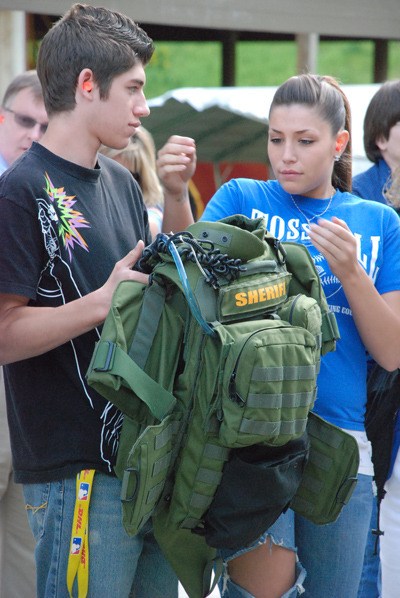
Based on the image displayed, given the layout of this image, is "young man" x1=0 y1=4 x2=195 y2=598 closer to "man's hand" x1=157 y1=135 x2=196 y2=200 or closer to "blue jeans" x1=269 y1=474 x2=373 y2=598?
"man's hand" x1=157 y1=135 x2=196 y2=200

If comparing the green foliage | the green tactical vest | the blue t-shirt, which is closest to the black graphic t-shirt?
the green tactical vest

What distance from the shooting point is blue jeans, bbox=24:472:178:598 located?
2447 mm

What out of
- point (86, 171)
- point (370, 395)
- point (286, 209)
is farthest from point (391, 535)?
point (86, 171)

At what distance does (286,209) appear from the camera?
295 centimetres

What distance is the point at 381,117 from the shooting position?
4.02 meters

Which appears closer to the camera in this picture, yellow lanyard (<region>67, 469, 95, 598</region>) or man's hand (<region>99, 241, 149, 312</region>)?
man's hand (<region>99, 241, 149, 312</region>)

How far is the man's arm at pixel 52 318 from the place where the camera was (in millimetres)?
2330

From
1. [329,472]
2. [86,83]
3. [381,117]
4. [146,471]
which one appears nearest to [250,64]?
[381,117]

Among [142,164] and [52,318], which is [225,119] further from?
[52,318]

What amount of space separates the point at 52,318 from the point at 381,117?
219cm

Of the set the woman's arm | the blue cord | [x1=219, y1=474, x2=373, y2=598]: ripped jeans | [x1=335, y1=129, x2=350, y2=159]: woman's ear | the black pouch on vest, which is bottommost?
[x1=219, y1=474, x2=373, y2=598]: ripped jeans

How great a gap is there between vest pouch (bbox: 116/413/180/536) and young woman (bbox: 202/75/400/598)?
45 cm

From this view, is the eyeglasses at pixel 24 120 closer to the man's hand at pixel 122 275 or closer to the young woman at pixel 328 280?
the young woman at pixel 328 280

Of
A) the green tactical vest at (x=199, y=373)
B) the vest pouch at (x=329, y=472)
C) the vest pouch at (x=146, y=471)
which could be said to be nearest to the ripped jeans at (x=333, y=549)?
the vest pouch at (x=329, y=472)
